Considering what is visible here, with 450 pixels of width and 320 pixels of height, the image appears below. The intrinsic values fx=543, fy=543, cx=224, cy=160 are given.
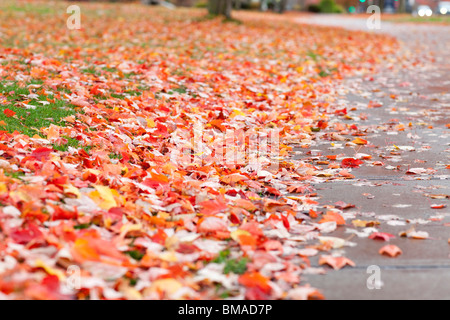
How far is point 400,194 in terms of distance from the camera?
4.41m

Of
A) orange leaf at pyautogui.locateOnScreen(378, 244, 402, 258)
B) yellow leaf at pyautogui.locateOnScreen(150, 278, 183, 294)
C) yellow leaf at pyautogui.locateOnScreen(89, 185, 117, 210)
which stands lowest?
yellow leaf at pyautogui.locateOnScreen(150, 278, 183, 294)

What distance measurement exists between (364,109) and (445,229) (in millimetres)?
4245

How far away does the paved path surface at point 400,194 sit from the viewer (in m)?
3.04

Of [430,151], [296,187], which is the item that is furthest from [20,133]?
[430,151]

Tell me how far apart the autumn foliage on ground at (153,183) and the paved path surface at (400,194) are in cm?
15

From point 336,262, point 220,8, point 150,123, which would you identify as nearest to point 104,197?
point 336,262

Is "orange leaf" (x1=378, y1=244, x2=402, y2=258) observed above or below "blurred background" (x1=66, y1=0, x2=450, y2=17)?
below

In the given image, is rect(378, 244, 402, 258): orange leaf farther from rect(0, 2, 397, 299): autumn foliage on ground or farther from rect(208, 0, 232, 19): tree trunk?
rect(208, 0, 232, 19): tree trunk

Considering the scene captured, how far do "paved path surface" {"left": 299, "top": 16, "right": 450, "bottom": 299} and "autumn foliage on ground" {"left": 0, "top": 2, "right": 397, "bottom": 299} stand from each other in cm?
15

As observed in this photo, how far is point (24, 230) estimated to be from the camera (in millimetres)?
3072

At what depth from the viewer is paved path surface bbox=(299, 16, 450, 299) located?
3.04 m

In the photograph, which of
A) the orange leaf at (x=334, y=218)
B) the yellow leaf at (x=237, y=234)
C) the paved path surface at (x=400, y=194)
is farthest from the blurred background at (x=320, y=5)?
the yellow leaf at (x=237, y=234)

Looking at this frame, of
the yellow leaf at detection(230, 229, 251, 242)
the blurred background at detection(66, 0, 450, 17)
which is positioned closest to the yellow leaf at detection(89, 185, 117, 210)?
the yellow leaf at detection(230, 229, 251, 242)
